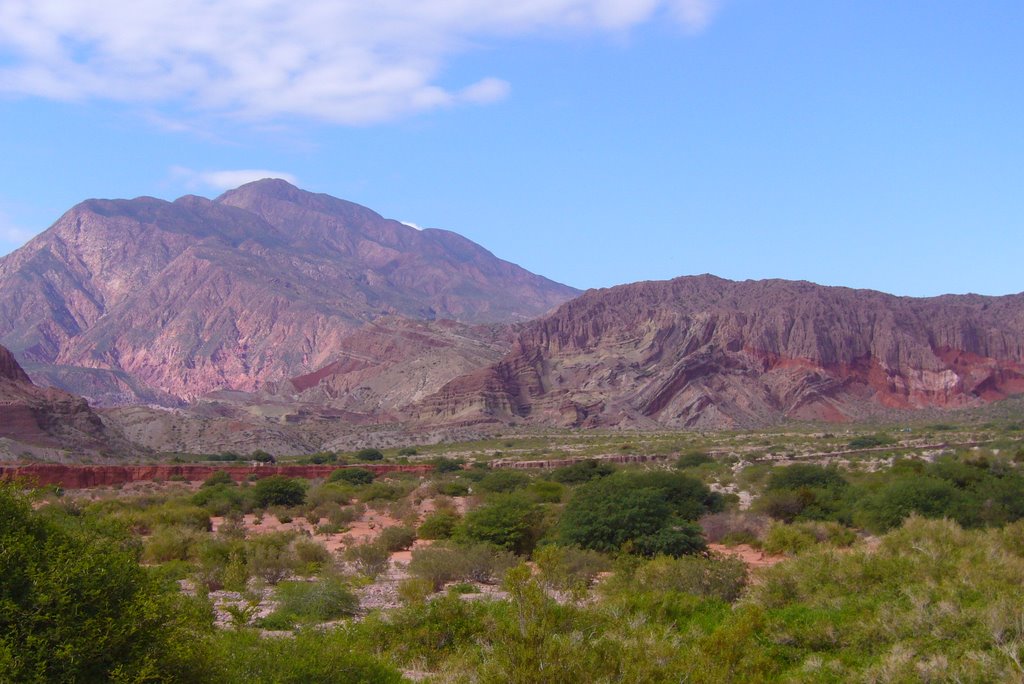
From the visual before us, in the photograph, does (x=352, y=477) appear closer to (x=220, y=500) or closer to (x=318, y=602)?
(x=220, y=500)

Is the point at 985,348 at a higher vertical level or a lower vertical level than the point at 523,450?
higher

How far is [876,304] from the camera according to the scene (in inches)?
4825

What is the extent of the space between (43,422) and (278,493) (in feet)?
94.7

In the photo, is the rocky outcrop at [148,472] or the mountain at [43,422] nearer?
the rocky outcrop at [148,472]

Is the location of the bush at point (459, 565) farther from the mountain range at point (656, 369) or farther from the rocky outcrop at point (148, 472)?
the mountain range at point (656, 369)

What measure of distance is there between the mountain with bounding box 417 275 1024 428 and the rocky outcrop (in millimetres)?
38353

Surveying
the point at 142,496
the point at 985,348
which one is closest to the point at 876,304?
the point at 985,348

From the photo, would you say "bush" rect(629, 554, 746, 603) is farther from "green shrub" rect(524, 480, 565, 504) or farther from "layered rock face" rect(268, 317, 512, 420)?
"layered rock face" rect(268, 317, 512, 420)

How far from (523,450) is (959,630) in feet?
202

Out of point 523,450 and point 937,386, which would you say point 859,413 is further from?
point 523,450

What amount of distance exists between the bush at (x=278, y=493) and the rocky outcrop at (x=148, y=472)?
9.28 m

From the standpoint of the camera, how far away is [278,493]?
123 feet

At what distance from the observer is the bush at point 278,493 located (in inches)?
1443

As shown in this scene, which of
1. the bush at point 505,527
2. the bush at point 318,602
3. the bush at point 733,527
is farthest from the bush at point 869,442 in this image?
the bush at point 318,602
